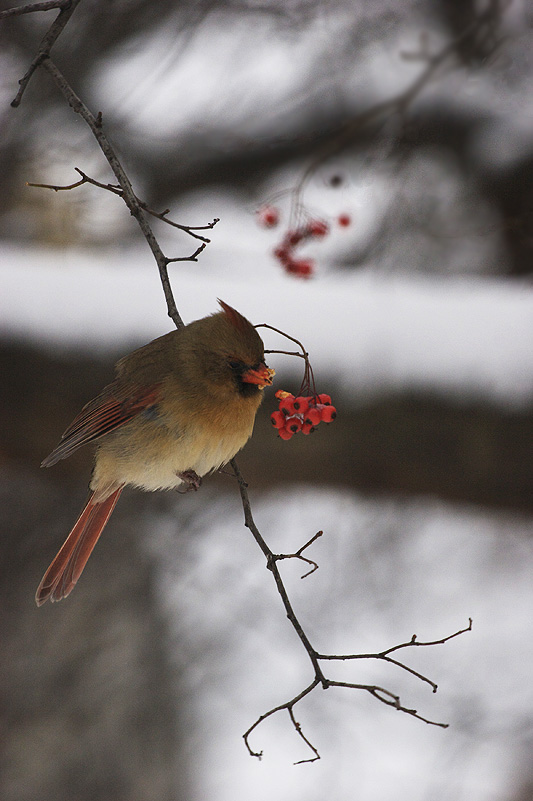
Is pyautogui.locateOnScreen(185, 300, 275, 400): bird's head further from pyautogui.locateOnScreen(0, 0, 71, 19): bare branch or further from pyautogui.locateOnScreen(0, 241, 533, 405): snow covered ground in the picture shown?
pyautogui.locateOnScreen(0, 241, 533, 405): snow covered ground

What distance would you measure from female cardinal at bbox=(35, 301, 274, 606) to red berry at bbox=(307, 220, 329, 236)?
2.63 ft

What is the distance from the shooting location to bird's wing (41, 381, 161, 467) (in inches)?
49.6

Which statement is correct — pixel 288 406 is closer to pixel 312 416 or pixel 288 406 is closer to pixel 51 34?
pixel 312 416

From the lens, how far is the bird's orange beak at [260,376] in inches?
47.1

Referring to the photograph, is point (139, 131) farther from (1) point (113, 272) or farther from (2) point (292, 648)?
(2) point (292, 648)

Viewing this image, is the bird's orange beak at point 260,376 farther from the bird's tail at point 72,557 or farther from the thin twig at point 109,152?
the bird's tail at point 72,557

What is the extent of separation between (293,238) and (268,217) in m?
0.11

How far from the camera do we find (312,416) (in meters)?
1.11

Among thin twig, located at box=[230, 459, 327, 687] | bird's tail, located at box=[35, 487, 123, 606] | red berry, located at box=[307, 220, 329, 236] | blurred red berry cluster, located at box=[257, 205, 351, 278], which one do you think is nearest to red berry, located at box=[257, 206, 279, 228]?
blurred red berry cluster, located at box=[257, 205, 351, 278]

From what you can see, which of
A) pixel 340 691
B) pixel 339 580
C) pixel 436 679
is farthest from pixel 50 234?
pixel 436 679

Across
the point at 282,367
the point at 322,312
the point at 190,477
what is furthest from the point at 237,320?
the point at 322,312

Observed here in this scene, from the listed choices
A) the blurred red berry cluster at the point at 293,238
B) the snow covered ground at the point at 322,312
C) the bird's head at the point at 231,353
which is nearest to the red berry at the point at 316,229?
the blurred red berry cluster at the point at 293,238

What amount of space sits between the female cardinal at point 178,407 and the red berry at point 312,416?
0.15 metres

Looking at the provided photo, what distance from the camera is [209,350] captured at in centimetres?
128
